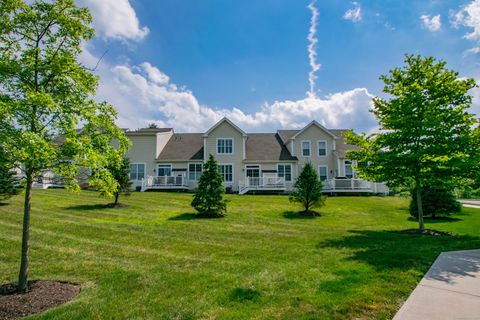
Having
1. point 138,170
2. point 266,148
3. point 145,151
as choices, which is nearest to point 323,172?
point 266,148

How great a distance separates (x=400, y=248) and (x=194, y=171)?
75.0 ft

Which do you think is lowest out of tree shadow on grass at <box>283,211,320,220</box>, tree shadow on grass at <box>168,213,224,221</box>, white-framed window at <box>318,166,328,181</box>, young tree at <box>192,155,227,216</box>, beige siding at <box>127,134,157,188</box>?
tree shadow on grass at <box>283,211,320,220</box>

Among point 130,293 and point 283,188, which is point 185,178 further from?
point 130,293

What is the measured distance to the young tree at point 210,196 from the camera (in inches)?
566

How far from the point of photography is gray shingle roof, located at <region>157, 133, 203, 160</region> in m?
29.5

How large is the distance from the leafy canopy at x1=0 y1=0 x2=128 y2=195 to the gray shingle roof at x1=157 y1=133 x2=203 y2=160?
2350 cm

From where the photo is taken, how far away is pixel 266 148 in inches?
1207

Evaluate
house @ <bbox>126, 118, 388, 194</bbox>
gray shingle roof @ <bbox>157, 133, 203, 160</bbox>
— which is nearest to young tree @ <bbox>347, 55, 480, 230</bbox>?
house @ <bbox>126, 118, 388, 194</bbox>

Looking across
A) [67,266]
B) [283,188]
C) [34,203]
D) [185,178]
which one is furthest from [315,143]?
[67,266]

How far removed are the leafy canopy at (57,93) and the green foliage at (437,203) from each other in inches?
633

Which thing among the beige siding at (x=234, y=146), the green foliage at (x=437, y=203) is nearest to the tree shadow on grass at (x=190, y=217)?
the green foliage at (x=437, y=203)

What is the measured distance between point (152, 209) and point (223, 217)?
4.56 metres

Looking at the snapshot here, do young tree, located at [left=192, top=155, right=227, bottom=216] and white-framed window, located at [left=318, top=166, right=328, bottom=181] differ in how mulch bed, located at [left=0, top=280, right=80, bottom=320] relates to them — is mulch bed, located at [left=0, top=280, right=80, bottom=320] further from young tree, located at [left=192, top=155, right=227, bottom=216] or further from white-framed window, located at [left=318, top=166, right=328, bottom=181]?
white-framed window, located at [left=318, top=166, right=328, bottom=181]

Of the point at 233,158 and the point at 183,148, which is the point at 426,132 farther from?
the point at 183,148
